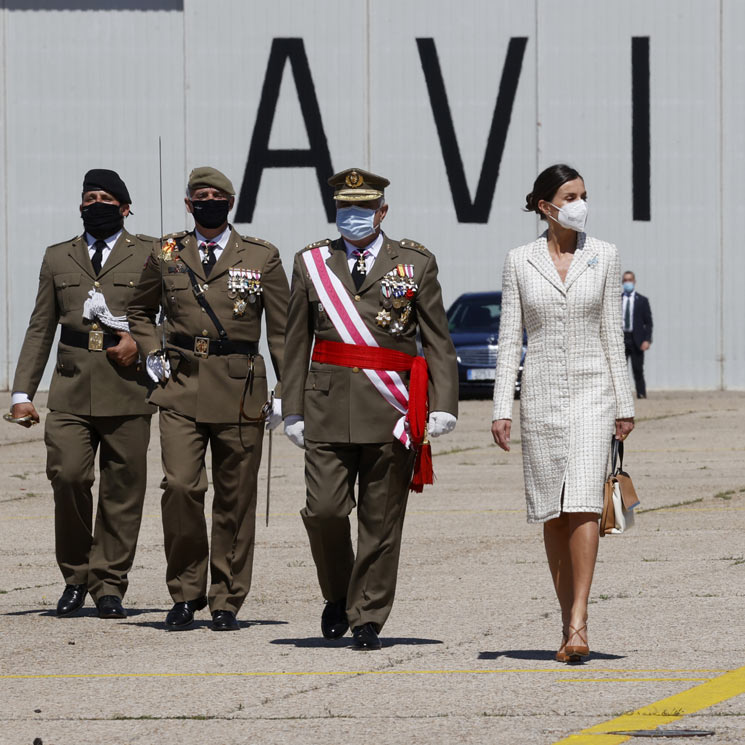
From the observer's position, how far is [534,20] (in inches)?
1272

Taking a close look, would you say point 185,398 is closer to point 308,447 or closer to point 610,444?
point 308,447

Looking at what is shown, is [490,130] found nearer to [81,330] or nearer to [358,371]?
[81,330]

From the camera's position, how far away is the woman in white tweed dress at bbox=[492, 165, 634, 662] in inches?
301

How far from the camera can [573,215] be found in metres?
7.76

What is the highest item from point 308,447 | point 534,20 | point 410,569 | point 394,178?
point 534,20

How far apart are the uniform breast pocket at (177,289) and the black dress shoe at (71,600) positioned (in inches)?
59.7

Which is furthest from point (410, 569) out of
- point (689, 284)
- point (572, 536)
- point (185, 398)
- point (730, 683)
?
point (689, 284)

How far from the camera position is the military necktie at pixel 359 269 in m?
8.28

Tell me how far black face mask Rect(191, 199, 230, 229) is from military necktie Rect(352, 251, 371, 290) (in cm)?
93

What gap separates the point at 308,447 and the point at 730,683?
7.28ft

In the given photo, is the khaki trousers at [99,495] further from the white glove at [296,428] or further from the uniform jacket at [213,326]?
the white glove at [296,428]

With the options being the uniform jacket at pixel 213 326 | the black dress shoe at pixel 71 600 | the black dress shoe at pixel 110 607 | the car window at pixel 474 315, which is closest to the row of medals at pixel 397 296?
the uniform jacket at pixel 213 326

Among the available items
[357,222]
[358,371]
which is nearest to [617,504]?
[358,371]

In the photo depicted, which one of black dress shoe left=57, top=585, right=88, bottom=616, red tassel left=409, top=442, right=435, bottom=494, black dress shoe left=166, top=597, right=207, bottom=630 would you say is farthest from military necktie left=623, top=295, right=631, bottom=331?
red tassel left=409, top=442, right=435, bottom=494
